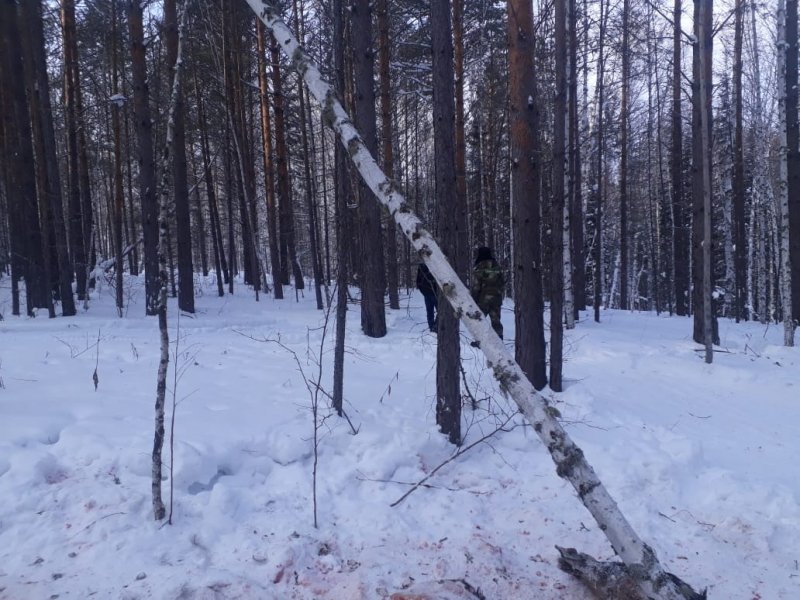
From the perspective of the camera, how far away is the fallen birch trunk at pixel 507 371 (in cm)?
278

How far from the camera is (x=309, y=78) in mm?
3648

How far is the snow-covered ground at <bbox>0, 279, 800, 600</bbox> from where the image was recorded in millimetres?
3580

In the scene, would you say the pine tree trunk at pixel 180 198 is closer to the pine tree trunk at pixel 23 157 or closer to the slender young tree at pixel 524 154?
the pine tree trunk at pixel 23 157

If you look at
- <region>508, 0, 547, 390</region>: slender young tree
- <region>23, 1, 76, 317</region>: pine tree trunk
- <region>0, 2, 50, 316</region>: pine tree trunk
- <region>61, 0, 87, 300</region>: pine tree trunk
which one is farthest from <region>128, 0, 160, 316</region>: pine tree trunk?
<region>508, 0, 547, 390</region>: slender young tree

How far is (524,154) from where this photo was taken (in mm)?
6793

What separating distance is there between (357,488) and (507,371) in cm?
217

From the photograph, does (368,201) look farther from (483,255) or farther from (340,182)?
(340,182)

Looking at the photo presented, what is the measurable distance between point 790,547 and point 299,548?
3.41 metres

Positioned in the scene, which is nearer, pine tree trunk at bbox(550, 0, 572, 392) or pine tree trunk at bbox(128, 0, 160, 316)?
pine tree trunk at bbox(550, 0, 572, 392)

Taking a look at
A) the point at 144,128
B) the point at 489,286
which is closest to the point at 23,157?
the point at 144,128

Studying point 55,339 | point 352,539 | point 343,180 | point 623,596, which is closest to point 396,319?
point 55,339

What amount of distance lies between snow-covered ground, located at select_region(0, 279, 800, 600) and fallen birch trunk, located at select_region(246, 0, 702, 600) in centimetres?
95

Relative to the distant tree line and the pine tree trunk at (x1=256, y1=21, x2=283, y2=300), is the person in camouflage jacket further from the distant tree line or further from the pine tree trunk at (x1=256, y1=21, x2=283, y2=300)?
the pine tree trunk at (x1=256, y1=21, x2=283, y2=300)

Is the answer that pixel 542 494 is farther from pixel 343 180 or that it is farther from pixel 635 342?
pixel 635 342
